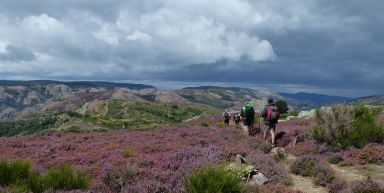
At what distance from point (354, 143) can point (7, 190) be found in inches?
570

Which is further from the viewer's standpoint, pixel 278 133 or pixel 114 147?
pixel 278 133

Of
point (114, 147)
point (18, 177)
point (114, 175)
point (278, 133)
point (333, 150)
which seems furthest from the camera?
point (278, 133)

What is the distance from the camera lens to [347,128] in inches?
720

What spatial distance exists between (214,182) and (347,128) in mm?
11817

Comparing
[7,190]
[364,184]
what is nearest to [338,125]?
[364,184]

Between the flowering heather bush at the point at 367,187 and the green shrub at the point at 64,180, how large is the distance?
287 inches

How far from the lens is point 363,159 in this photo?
1594cm

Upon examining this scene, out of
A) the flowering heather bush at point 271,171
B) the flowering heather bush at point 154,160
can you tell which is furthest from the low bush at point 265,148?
the flowering heather bush at point 271,171

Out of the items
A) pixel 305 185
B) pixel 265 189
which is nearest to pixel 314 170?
pixel 305 185

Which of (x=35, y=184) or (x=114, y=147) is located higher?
(x=35, y=184)

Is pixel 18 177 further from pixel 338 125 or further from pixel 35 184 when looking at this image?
pixel 338 125

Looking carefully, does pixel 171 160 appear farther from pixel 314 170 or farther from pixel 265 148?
pixel 265 148

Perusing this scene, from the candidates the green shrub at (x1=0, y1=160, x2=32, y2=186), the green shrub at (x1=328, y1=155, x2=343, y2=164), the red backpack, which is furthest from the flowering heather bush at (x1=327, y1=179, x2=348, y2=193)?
the red backpack

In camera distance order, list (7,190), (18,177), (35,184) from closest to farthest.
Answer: (7,190), (35,184), (18,177)
